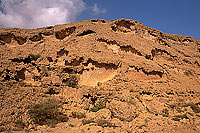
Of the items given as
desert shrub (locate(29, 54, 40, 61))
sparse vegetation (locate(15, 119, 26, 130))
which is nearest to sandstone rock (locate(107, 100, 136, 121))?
sparse vegetation (locate(15, 119, 26, 130))

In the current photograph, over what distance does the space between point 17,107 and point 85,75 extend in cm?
472

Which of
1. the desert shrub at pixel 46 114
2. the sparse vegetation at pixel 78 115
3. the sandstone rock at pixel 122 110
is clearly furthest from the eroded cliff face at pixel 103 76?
the desert shrub at pixel 46 114

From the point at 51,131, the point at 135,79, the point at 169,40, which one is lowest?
the point at 51,131

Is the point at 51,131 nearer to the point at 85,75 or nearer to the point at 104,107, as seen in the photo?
the point at 104,107

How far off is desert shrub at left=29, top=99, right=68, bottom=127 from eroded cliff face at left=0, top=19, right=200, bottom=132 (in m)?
0.38

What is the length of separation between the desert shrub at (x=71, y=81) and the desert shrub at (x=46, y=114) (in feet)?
7.55

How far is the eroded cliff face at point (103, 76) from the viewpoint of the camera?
723 centimetres

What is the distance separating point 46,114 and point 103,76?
4677 millimetres

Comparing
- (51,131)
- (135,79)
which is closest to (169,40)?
(135,79)

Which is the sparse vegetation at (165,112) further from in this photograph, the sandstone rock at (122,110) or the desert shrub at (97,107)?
the desert shrub at (97,107)

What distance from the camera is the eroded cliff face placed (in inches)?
285

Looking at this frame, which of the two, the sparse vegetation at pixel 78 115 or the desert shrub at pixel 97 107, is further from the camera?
the desert shrub at pixel 97 107

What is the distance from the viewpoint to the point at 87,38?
464 inches

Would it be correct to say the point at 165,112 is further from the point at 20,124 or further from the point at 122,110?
the point at 20,124
